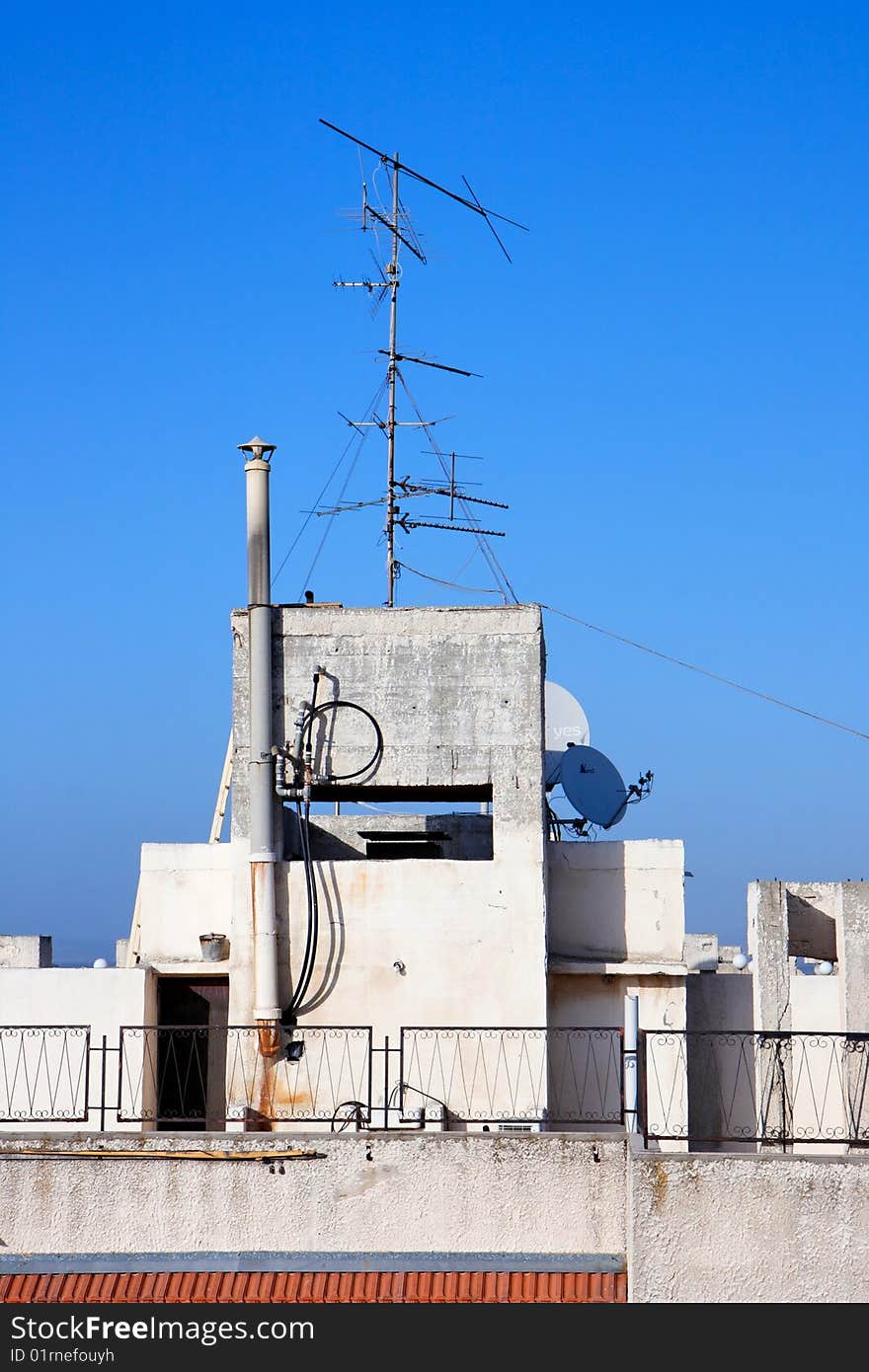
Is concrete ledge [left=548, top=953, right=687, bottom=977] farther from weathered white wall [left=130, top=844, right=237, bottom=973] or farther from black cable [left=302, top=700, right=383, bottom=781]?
weathered white wall [left=130, top=844, right=237, bottom=973]

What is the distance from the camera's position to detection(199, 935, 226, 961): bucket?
2247cm

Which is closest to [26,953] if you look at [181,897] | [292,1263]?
[181,897]

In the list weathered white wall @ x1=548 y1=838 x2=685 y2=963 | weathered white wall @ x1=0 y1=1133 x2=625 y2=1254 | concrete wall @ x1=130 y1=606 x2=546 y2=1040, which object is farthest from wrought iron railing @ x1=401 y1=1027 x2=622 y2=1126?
weathered white wall @ x1=0 y1=1133 x2=625 y2=1254

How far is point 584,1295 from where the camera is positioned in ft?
53.3

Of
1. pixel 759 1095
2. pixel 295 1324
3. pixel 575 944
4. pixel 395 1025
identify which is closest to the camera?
pixel 295 1324

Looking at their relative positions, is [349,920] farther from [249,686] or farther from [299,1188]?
[299,1188]

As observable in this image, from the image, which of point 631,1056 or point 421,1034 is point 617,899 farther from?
point 631,1056

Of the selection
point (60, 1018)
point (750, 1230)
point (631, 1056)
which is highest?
point (60, 1018)

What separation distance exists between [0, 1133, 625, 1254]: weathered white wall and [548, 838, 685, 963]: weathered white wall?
6428 millimetres

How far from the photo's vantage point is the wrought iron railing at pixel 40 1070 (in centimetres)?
2181

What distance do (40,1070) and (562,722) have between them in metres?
9.23

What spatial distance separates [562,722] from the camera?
1040 inches

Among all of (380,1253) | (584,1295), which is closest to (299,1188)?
(380,1253)

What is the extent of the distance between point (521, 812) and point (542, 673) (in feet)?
6.02
